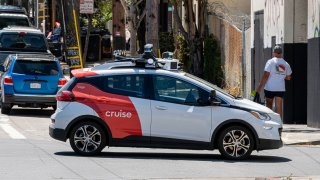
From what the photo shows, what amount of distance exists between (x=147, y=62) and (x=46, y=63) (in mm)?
9921

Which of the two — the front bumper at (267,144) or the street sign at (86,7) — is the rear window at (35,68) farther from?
the front bumper at (267,144)

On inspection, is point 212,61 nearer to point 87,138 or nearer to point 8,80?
point 8,80

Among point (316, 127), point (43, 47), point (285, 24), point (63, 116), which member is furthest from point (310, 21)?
point (43, 47)

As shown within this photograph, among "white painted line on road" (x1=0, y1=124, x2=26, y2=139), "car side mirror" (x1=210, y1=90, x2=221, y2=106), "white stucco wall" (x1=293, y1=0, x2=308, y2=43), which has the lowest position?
"white painted line on road" (x1=0, y1=124, x2=26, y2=139)

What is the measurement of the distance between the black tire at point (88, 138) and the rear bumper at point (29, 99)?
31.2 feet

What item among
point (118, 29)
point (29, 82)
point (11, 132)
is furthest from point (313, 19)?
point (118, 29)

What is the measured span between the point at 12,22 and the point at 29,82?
14.3 m

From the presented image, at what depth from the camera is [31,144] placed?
17.4 m

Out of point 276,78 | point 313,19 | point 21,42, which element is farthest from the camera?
point 21,42

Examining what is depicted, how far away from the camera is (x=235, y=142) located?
15195mm

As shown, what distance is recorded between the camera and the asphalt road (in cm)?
1336

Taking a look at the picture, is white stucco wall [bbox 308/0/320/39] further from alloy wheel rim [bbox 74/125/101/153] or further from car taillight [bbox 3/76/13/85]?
car taillight [bbox 3/76/13/85]

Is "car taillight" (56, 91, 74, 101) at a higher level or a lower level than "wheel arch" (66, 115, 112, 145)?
higher

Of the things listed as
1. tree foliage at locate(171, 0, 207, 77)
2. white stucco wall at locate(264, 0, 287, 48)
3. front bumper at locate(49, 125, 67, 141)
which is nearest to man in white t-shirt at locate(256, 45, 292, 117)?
white stucco wall at locate(264, 0, 287, 48)
